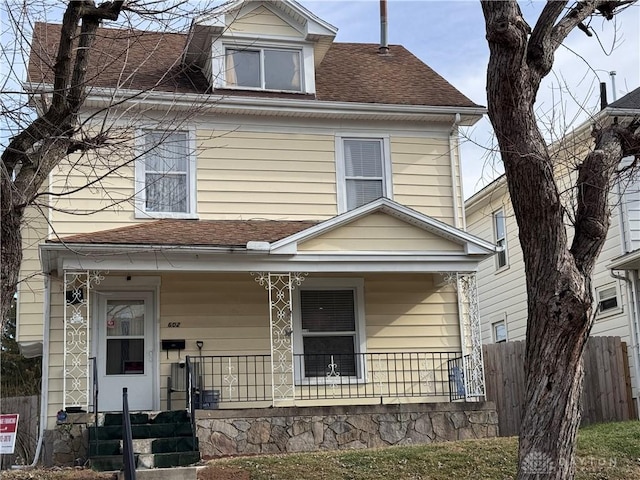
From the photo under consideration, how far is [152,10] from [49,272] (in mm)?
6761

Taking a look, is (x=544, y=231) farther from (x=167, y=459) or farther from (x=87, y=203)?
(x=87, y=203)

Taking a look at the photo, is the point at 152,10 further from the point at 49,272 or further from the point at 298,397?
the point at 298,397

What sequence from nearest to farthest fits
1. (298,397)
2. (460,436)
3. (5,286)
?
(5,286), (460,436), (298,397)

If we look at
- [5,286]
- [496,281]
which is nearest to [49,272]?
[5,286]

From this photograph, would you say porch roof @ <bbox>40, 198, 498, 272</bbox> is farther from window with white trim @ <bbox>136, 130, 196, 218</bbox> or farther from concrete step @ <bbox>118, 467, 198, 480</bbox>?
concrete step @ <bbox>118, 467, 198, 480</bbox>

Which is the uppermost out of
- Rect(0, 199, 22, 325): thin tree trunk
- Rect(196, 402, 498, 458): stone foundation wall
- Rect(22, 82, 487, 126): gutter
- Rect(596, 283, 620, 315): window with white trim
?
Rect(22, 82, 487, 126): gutter

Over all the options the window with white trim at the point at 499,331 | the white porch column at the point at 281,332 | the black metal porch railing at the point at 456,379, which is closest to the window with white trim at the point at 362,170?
the white porch column at the point at 281,332

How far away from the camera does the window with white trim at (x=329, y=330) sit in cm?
1552

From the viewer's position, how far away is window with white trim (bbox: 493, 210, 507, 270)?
22.6m

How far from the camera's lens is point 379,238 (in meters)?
14.8

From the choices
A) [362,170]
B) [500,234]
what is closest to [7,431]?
[362,170]

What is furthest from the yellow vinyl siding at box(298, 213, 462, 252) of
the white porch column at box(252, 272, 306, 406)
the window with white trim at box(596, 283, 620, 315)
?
the window with white trim at box(596, 283, 620, 315)

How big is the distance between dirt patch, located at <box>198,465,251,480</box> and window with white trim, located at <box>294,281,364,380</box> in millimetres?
4609

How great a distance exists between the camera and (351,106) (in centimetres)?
1609
